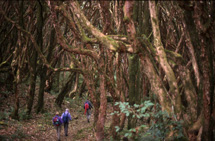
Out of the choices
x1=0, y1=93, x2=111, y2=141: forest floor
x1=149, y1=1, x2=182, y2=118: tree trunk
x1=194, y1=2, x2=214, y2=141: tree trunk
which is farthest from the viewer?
x1=0, y1=93, x2=111, y2=141: forest floor

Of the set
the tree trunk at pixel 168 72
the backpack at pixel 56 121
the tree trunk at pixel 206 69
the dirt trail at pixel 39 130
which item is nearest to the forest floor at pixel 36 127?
the dirt trail at pixel 39 130

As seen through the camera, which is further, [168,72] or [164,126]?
[168,72]

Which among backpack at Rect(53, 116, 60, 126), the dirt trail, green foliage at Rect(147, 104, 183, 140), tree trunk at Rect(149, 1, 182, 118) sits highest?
tree trunk at Rect(149, 1, 182, 118)

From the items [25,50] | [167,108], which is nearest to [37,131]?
[25,50]

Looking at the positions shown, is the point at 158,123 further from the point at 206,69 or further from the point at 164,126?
the point at 206,69

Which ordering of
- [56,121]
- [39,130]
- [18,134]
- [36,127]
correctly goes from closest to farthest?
[18,134] → [56,121] → [39,130] → [36,127]

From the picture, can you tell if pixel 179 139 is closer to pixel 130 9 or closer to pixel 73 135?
pixel 130 9

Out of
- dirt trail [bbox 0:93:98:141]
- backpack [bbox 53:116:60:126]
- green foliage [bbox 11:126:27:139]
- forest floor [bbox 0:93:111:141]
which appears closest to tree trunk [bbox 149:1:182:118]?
forest floor [bbox 0:93:111:141]

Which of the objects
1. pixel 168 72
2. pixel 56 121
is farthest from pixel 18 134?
pixel 168 72

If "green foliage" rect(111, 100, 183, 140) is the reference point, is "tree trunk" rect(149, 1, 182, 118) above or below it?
above

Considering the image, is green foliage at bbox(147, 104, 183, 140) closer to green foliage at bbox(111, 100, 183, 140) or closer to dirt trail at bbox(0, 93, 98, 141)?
green foliage at bbox(111, 100, 183, 140)

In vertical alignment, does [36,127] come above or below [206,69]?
below

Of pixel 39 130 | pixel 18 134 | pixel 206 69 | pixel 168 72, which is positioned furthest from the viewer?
pixel 39 130

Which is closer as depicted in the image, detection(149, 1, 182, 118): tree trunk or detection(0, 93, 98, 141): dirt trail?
detection(149, 1, 182, 118): tree trunk
